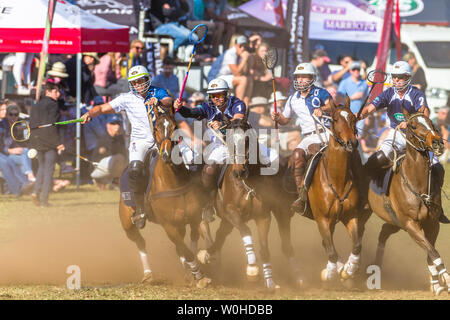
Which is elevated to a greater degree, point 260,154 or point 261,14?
point 261,14

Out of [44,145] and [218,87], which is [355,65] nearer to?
[44,145]

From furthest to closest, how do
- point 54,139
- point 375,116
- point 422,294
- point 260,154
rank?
point 375,116, point 54,139, point 260,154, point 422,294

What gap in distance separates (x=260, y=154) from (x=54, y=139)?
706 cm

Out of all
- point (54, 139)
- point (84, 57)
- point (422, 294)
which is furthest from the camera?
point (84, 57)

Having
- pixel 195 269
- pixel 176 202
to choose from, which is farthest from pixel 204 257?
pixel 176 202

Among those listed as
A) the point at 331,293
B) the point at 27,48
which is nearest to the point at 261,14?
the point at 27,48

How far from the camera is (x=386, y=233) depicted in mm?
12672

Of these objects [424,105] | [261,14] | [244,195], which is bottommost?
[244,195]

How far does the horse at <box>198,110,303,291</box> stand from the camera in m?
11.3

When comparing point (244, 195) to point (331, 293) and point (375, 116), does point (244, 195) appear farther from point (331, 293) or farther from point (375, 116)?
point (375, 116)

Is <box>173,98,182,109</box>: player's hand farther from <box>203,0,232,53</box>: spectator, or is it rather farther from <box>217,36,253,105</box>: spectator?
<box>203,0,232,53</box>: spectator

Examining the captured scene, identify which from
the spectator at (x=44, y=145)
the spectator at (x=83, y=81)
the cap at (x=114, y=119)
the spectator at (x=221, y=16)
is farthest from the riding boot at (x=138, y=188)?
the spectator at (x=221, y=16)

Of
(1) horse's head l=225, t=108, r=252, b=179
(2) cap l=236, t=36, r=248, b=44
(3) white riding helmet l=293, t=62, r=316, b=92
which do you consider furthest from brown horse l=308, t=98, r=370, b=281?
(2) cap l=236, t=36, r=248, b=44

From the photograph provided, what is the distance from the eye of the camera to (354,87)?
2208 cm
